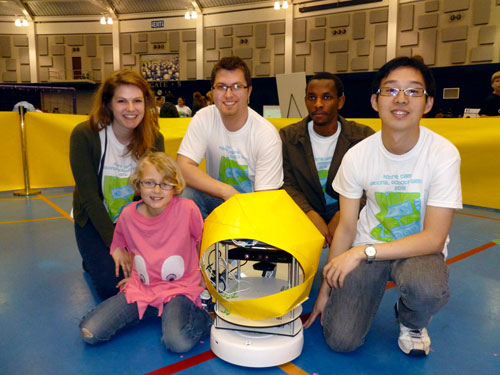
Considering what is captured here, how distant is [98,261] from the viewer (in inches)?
87.9

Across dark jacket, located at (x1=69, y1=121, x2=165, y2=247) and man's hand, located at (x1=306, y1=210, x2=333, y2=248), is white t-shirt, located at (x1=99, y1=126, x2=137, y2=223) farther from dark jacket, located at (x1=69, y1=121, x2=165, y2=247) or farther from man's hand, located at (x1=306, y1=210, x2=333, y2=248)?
man's hand, located at (x1=306, y1=210, x2=333, y2=248)

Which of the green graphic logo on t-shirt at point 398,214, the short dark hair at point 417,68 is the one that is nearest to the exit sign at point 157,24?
the short dark hair at point 417,68

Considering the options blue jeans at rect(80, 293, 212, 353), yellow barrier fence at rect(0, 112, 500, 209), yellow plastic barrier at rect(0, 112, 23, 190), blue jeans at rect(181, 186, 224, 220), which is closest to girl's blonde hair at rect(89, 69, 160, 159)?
blue jeans at rect(181, 186, 224, 220)

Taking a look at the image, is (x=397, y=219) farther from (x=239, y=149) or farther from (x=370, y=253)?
(x=239, y=149)

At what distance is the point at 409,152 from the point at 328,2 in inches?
469

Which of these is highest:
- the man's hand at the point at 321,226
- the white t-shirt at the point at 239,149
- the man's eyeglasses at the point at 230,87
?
the man's eyeglasses at the point at 230,87

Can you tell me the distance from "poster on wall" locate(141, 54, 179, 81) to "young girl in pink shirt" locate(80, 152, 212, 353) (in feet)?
44.9

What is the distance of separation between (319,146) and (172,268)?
48.4 inches

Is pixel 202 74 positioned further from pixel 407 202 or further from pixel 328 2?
pixel 407 202

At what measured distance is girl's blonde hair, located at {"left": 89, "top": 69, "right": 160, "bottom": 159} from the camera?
2180 millimetres

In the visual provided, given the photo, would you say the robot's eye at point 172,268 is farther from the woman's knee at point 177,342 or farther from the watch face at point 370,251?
the watch face at point 370,251

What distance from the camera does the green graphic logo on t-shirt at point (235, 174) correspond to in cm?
241

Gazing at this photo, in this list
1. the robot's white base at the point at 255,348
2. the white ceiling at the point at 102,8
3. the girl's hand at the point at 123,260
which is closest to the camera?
the robot's white base at the point at 255,348

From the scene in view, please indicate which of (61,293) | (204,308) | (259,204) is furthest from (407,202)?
(61,293)
